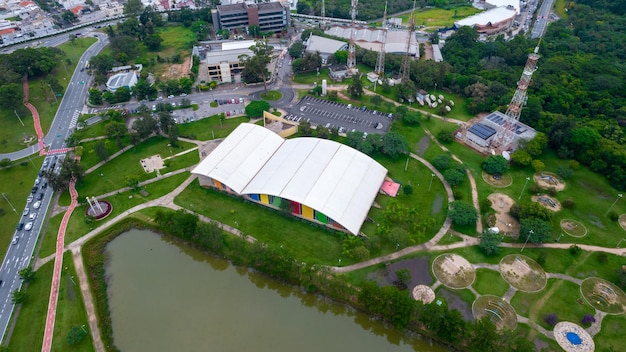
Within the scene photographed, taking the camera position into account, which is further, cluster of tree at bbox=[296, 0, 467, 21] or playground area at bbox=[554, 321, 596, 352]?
cluster of tree at bbox=[296, 0, 467, 21]

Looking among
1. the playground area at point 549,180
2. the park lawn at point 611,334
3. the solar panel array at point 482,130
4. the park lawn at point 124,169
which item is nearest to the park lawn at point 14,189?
the park lawn at point 124,169

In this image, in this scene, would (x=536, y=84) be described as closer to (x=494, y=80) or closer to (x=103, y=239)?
(x=494, y=80)

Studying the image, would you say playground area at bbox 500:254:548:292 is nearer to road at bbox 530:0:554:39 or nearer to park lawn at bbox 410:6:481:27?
road at bbox 530:0:554:39

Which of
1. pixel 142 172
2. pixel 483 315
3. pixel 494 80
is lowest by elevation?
pixel 483 315

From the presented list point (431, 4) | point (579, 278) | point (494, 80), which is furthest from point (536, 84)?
point (431, 4)

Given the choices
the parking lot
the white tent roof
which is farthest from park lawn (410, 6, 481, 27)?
the white tent roof

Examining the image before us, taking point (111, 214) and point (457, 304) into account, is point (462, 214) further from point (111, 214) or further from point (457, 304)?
point (111, 214)

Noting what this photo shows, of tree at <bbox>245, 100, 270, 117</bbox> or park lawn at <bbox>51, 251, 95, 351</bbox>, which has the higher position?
tree at <bbox>245, 100, 270, 117</bbox>
